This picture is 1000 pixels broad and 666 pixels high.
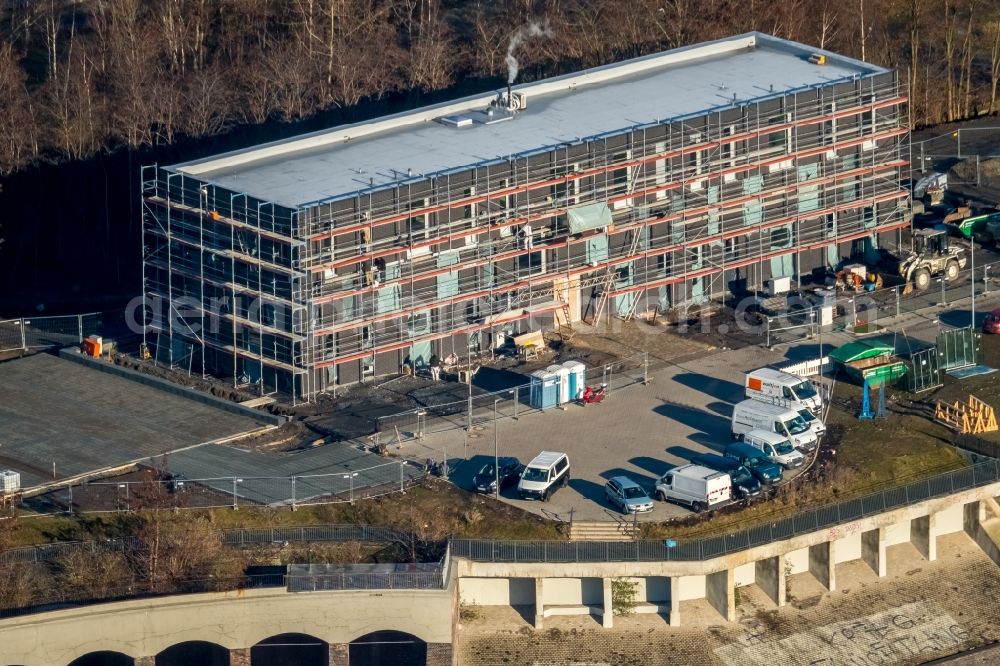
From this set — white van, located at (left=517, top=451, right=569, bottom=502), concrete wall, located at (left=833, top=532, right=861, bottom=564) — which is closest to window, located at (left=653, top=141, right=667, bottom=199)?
white van, located at (left=517, top=451, right=569, bottom=502)

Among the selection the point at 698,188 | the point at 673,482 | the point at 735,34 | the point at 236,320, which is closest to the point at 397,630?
the point at 673,482

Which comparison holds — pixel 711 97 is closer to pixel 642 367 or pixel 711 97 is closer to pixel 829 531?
pixel 642 367

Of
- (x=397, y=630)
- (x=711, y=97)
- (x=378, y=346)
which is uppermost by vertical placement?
(x=711, y=97)

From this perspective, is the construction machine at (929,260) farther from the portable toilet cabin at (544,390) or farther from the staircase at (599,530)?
the staircase at (599,530)

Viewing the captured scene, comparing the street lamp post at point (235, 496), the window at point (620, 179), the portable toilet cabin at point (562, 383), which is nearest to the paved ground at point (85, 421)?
the street lamp post at point (235, 496)

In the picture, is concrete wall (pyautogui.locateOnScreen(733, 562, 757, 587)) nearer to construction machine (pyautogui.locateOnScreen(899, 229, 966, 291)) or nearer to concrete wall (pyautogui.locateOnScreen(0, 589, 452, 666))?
concrete wall (pyautogui.locateOnScreen(0, 589, 452, 666))

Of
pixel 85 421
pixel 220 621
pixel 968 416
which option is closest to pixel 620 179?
pixel 968 416
